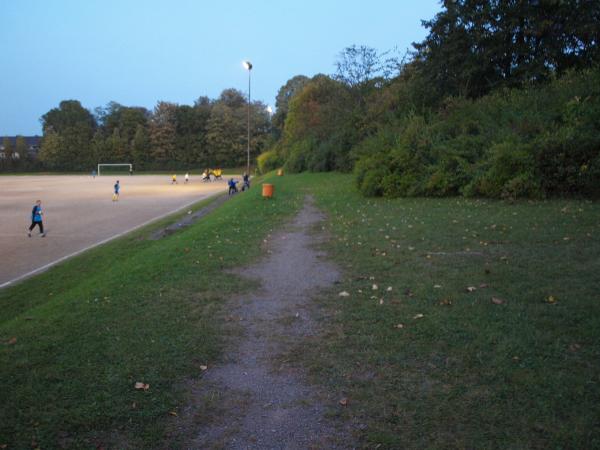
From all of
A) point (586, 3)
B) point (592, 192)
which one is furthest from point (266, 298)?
point (586, 3)

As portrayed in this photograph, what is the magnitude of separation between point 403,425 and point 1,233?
1748 cm

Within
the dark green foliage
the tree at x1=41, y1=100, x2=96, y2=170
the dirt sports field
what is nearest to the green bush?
the dark green foliage

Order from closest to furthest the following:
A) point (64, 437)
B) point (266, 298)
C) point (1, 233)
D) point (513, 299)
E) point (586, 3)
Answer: point (64, 437) < point (513, 299) < point (266, 298) < point (1, 233) < point (586, 3)

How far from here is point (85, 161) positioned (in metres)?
95.0

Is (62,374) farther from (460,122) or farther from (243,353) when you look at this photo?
(460,122)

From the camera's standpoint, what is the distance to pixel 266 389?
4020 millimetres

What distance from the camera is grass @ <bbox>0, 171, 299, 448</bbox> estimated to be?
11.5 feet

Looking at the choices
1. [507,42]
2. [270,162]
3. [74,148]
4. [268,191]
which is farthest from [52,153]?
[507,42]

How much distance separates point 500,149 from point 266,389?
12.1 meters

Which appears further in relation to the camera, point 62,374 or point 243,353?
point 243,353

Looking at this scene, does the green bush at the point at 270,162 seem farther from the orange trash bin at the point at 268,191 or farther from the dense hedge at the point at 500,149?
the dense hedge at the point at 500,149

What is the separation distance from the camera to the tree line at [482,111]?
13.4 meters

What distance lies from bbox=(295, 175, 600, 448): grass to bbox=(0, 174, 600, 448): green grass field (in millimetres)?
16

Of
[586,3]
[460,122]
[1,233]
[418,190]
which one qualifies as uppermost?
[586,3]
